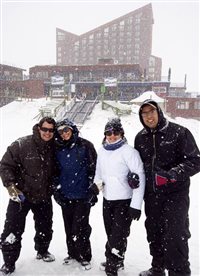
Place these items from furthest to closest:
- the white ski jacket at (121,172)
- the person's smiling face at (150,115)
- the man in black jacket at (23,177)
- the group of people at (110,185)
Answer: the man in black jacket at (23,177) < the white ski jacket at (121,172) < the person's smiling face at (150,115) < the group of people at (110,185)

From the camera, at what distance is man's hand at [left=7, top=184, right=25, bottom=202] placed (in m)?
3.46

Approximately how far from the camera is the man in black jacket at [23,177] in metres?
3.55

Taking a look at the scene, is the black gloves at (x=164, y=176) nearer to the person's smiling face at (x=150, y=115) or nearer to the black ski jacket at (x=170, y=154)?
the black ski jacket at (x=170, y=154)

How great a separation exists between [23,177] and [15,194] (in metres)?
0.26

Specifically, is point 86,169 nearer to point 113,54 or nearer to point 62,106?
point 62,106

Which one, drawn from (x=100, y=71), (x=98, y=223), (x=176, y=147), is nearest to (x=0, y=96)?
(x=100, y=71)

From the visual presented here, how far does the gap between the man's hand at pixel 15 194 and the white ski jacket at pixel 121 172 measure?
942 millimetres

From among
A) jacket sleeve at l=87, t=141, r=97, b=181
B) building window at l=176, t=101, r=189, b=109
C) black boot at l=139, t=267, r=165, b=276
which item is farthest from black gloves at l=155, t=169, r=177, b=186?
building window at l=176, t=101, r=189, b=109

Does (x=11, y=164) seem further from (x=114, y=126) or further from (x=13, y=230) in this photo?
(x=114, y=126)

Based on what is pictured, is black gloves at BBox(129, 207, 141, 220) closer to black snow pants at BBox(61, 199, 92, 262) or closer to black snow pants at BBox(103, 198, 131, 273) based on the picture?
black snow pants at BBox(103, 198, 131, 273)

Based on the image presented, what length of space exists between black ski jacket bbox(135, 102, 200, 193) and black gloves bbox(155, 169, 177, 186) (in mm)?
43

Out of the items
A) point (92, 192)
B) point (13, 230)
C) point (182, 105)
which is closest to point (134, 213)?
point (92, 192)

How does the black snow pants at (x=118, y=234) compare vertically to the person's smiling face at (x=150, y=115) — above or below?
A: below

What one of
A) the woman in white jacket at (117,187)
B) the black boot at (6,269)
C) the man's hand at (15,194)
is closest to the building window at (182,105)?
the woman in white jacket at (117,187)
